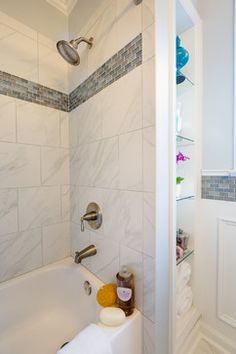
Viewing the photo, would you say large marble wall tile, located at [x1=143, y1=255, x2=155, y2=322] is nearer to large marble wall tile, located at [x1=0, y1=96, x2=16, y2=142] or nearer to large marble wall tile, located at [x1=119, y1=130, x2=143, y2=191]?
large marble wall tile, located at [x1=119, y1=130, x2=143, y2=191]

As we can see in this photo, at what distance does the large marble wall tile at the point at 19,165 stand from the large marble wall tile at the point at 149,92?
0.85 meters

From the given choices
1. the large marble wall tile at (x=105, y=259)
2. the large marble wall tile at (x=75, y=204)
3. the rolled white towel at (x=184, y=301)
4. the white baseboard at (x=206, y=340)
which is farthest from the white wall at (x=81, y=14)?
the white baseboard at (x=206, y=340)

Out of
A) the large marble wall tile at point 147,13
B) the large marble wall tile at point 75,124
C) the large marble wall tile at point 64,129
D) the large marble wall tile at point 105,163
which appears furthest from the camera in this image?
the large marble wall tile at point 64,129

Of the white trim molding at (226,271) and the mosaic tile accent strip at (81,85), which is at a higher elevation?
the mosaic tile accent strip at (81,85)

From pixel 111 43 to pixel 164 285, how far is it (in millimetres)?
1245

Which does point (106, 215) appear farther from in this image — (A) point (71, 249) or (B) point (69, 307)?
(B) point (69, 307)

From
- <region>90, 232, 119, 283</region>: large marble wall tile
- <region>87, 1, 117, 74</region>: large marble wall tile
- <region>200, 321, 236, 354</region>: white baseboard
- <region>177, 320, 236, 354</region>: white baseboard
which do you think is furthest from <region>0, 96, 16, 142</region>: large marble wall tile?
<region>200, 321, 236, 354</region>: white baseboard

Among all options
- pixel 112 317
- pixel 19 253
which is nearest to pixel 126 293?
pixel 112 317

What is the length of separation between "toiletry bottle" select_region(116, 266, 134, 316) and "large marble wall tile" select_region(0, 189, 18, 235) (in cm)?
78

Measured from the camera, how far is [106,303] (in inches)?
34.5

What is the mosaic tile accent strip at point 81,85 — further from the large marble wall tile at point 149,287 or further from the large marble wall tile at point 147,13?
the large marble wall tile at point 149,287

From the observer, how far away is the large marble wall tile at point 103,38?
3.19ft

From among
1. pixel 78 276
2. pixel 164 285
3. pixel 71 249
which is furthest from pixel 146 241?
pixel 71 249

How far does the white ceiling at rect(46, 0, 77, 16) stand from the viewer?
4.41ft
